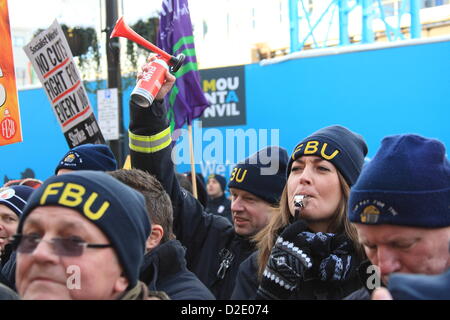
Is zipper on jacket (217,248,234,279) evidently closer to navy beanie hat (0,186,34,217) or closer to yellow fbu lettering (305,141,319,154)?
yellow fbu lettering (305,141,319,154)

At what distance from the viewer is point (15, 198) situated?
11.7ft

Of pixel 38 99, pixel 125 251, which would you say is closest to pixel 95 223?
pixel 125 251

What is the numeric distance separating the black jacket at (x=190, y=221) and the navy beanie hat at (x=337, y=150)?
64 cm

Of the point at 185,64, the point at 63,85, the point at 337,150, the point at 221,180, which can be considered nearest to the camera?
the point at 337,150

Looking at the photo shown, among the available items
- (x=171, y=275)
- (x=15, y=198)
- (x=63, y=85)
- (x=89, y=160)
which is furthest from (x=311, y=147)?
(x=63, y=85)

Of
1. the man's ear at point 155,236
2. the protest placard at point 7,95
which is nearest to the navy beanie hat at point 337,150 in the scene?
the man's ear at point 155,236

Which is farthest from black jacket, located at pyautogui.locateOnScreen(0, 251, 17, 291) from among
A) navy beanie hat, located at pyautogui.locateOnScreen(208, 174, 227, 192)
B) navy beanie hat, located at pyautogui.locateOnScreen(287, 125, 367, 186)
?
navy beanie hat, located at pyautogui.locateOnScreen(208, 174, 227, 192)

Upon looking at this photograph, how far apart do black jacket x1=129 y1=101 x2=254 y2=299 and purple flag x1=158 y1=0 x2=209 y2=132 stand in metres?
2.07

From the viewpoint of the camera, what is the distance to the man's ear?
8.48ft

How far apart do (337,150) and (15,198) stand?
1.79 meters

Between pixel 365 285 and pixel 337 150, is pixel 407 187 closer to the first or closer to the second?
pixel 365 285

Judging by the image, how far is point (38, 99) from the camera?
9.13 meters
